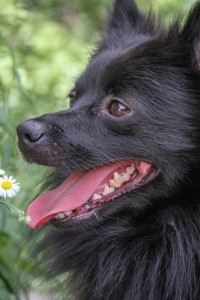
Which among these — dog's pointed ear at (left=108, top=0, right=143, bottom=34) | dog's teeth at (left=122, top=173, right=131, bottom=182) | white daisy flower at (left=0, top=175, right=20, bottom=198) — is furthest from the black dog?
dog's pointed ear at (left=108, top=0, right=143, bottom=34)

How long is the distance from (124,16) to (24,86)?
4.51 ft

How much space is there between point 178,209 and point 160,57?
0.71 meters

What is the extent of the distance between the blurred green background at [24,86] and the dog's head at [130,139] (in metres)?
0.36

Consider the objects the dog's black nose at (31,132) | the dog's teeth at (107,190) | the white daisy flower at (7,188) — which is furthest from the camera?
the dog's teeth at (107,190)

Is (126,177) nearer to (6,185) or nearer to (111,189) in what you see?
(111,189)

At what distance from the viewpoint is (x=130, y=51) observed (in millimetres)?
3537

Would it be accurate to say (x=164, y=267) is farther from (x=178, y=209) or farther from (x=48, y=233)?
(x=48, y=233)

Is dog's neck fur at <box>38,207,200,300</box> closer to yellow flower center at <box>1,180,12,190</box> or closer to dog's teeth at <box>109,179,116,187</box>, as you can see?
dog's teeth at <box>109,179,116,187</box>

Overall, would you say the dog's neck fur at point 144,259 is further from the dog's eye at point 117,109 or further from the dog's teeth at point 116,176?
the dog's eye at point 117,109

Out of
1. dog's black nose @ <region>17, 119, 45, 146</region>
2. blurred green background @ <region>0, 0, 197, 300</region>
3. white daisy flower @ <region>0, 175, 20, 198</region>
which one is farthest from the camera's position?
blurred green background @ <region>0, 0, 197, 300</region>

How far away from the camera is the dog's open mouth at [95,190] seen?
3340mm

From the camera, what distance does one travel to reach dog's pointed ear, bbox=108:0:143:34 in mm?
3984

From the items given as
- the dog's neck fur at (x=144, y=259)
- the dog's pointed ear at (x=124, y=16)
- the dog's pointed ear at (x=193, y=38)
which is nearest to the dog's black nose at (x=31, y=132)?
the dog's neck fur at (x=144, y=259)

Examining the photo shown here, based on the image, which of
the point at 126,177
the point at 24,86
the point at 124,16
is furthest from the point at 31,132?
the point at 24,86
